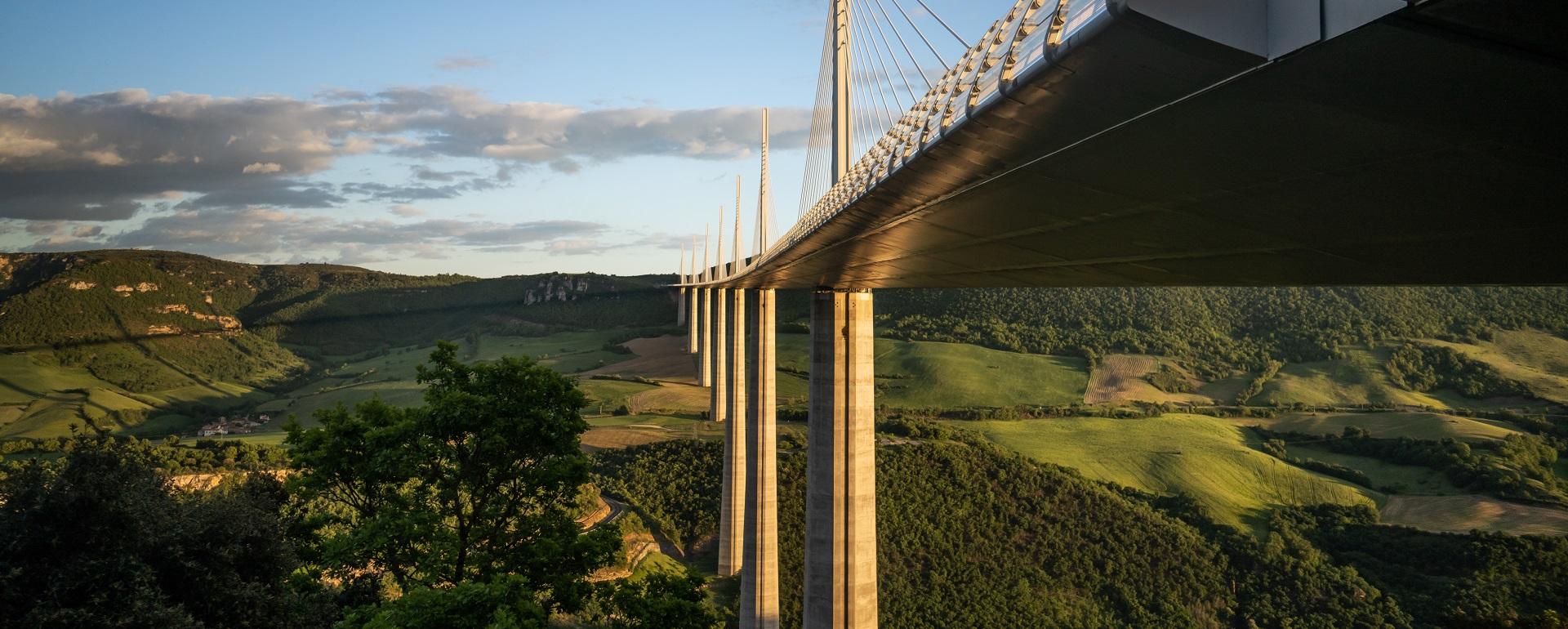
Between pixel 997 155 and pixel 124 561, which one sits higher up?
pixel 997 155

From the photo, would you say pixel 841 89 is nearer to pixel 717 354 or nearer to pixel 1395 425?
pixel 717 354

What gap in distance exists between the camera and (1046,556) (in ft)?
116

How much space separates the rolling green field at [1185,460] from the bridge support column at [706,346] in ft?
56.4

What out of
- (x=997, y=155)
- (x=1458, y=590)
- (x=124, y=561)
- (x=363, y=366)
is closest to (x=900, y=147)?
(x=997, y=155)

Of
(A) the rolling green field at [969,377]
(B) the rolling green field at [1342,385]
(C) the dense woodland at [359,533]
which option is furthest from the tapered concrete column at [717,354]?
(B) the rolling green field at [1342,385]

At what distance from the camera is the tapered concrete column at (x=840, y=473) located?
67.4 ft

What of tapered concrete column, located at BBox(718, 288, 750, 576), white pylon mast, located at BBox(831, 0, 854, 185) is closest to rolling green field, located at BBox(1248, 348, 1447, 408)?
tapered concrete column, located at BBox(718, 288, 750, 576)

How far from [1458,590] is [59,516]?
4006 cm

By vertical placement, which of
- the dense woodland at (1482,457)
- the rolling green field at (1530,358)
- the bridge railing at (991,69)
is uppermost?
the bridge railing at (991,69)

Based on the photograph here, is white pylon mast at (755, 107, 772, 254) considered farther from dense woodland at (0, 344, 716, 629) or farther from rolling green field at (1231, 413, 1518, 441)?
rolling green field at (1231, 413, 1518, 441)

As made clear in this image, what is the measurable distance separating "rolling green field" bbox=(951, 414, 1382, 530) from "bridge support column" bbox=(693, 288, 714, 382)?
17204 mm

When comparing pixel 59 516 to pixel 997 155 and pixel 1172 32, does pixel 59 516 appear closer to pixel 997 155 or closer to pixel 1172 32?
pixel 997 155

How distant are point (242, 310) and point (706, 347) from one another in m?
71.0

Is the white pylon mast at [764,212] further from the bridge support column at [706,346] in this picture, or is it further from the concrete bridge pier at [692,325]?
the concrete bridge pier at [692,325]
